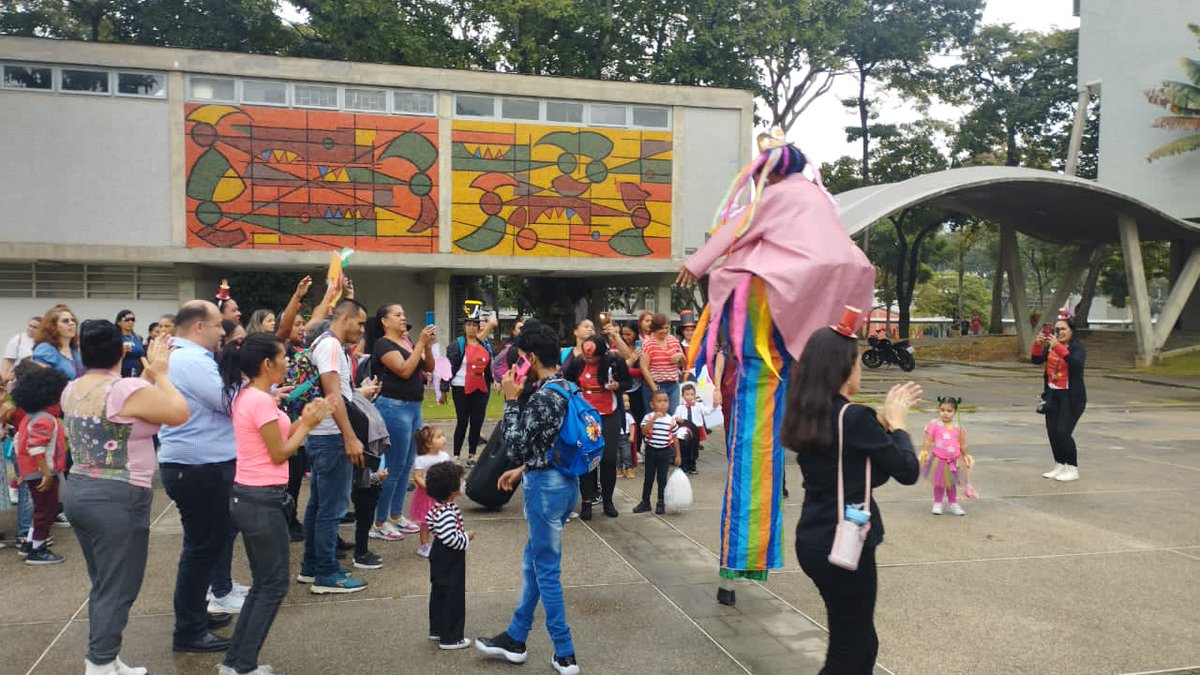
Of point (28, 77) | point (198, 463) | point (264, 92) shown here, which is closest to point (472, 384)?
point (198, 463)

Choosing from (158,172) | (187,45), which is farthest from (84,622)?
(187,45)

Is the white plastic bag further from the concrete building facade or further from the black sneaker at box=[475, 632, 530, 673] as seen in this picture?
the concrete building facade

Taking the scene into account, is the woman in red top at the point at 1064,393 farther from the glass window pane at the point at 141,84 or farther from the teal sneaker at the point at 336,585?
the glass window pane at the point at 141,84

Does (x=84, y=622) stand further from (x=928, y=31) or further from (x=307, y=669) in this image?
(x=928, y=31)

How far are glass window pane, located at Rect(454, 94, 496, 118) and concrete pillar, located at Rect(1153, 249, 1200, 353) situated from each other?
21890mm

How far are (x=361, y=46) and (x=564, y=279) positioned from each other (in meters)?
10.4

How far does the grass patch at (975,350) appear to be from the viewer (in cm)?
3225

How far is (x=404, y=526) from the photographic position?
685 centimetres

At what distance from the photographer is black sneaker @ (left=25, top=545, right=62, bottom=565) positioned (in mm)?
6027

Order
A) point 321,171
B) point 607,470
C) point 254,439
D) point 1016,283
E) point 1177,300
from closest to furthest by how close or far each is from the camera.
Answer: point 254,439 → point 607,470 → point 321,171 → point 1177,300 → point 1016,283

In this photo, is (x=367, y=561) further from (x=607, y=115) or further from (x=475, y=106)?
(x=607, y=115)

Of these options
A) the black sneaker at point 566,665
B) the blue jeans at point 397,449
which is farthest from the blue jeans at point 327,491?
the black sneaker at point 566,665

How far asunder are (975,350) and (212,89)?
90.3 feet

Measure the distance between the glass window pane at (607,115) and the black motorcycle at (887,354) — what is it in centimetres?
1043
